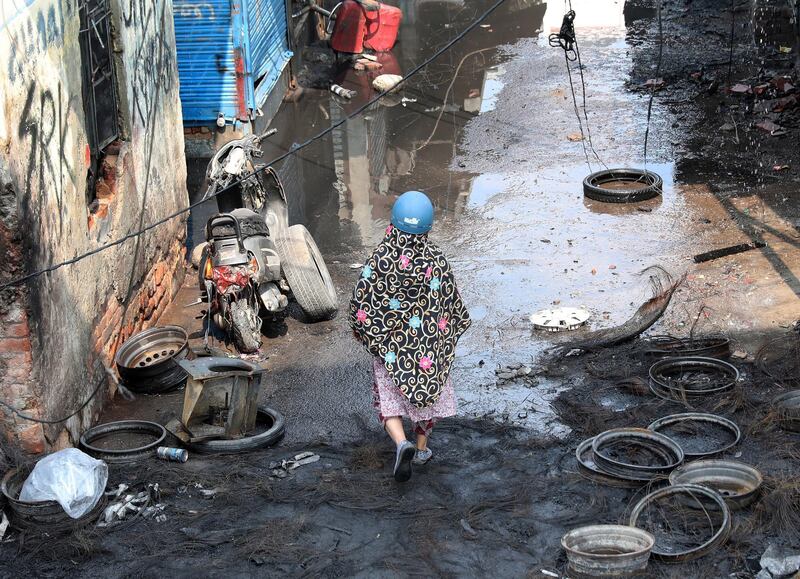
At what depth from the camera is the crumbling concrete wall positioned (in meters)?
5.88

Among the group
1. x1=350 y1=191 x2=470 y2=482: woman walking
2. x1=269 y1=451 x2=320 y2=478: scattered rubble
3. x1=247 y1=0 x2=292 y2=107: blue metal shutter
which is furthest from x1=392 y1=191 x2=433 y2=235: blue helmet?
x1=247 y1=0 x2=292 y2=107: blue metal shutter

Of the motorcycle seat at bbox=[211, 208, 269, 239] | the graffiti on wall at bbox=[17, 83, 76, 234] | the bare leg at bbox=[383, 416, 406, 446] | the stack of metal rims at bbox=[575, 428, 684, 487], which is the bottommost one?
the stack of metal rims at bbox=[575, 428, 684, 487]

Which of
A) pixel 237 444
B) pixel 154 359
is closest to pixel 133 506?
pixel 237 444

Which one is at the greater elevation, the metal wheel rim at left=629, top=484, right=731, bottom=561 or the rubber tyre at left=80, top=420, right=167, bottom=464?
the metal wheel rim at left=629, top=484, right=731, bottom=561

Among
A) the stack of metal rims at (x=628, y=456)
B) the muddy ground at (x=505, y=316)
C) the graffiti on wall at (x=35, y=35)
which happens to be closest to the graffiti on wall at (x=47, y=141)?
the graffiti on wall at (x=35, y=35)

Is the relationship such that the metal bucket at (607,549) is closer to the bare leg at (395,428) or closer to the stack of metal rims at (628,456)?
the stack of metal rims at (628,456)

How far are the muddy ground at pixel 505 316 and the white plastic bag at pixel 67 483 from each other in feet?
0.68

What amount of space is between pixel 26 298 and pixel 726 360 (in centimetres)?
491

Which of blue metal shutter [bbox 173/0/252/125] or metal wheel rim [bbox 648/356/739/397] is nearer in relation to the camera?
metal wheel rim [bbox 648/356/739/397]

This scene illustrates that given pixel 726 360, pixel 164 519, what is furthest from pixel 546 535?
pixel 726 360

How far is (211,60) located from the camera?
13.3 meters

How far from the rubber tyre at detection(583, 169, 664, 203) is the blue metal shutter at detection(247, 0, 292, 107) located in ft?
16.4

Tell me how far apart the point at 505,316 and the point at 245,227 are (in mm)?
2408

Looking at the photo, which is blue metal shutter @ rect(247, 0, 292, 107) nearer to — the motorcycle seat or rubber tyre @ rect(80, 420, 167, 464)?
the motorcycle seat
